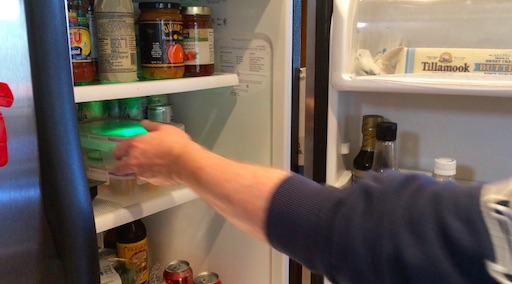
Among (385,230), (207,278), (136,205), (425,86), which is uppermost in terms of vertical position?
(425,86)

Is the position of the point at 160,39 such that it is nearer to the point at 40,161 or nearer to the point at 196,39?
the point at 196,39

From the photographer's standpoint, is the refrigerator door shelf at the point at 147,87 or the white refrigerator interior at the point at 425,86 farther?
the white refrigerator interior at the point at 425,86

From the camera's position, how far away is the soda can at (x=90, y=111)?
1032 mm

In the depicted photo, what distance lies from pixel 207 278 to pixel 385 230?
0.77 meters

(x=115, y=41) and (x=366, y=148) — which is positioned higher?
(x=115, y=41)

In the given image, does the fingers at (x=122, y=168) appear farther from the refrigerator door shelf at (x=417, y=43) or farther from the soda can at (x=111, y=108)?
the refrigerator door shelf at (x=417, y=43)

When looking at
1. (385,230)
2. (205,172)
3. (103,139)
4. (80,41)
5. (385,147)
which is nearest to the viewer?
(385,230)

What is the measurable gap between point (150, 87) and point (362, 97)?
20.6 inches

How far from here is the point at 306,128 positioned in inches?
42.4

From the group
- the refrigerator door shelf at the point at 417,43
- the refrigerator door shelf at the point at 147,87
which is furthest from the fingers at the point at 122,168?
the refrigerator door shelf at the point at 417,43

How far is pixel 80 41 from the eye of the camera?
31.2 inches

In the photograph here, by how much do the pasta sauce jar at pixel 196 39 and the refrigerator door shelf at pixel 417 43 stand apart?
0.81ft

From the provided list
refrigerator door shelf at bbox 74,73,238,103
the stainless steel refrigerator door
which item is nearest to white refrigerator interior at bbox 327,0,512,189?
refrigerator door shelf at bbox 74,73,238,103

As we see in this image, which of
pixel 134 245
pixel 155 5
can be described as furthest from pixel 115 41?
pixel 134 245
